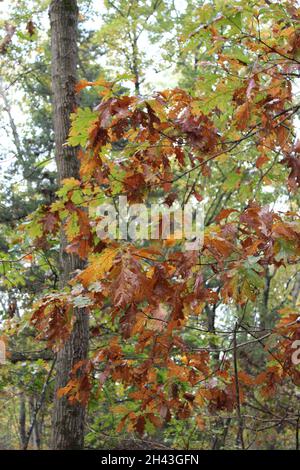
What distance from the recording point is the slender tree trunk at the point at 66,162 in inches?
153

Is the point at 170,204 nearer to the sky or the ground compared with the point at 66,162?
nearer to the ground

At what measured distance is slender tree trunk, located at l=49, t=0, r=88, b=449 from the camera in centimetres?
389

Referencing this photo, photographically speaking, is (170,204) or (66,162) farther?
(66,162)

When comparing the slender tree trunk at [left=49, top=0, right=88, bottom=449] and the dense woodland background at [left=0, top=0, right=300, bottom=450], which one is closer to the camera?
the dense woodland background at [left=0, top=0, right=300, bottom=450]

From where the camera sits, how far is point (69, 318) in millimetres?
2660

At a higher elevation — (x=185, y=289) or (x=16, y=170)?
(x=16, y=170)

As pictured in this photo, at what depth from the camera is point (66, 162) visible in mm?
4234

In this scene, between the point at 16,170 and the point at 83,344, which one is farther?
the point at 16,170

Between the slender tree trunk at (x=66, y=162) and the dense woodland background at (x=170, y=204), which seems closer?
the dense woodland background at (x=170, y=204)

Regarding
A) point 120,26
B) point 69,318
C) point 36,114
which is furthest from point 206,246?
point 36,114
